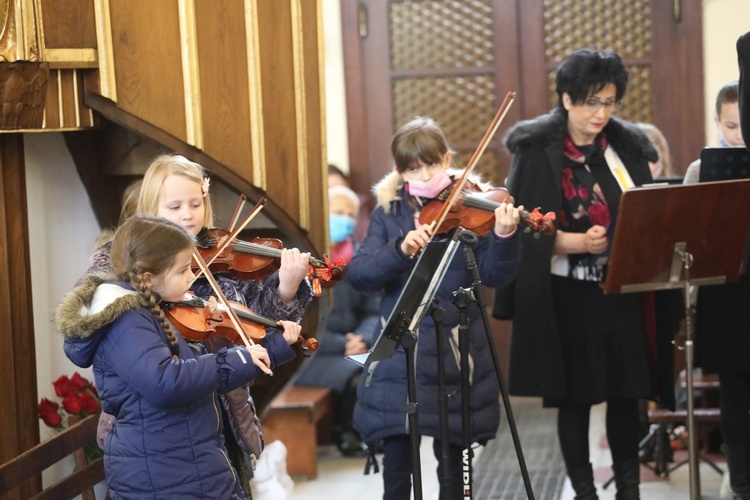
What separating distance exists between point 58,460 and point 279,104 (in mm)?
1368

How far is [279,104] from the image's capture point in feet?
11.2

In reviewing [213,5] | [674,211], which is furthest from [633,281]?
[213,5]

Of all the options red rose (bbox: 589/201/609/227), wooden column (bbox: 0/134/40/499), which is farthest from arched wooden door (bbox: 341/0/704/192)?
wooden column (bbox: 0/134/40/499)

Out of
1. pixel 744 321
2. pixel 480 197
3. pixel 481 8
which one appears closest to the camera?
pixel 480 197

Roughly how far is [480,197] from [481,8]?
9.73ft

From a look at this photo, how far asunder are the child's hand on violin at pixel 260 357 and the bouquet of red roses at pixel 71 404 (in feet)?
3.24

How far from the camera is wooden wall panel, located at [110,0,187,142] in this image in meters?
3.00

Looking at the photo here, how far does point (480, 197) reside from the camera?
3.02 meters

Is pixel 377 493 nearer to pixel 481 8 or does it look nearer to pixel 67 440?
pixel 67 440

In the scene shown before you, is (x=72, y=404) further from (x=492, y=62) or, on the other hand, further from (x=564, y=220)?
(x=492, y=62)

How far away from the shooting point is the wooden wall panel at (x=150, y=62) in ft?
9.84

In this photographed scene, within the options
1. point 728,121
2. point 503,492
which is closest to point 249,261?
point 728,121

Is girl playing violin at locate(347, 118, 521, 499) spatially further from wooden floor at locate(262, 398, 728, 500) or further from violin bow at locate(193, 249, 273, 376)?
wooden floor at locate(262, 398, 728, 500)

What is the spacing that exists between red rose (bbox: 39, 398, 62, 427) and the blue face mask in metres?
2.28
